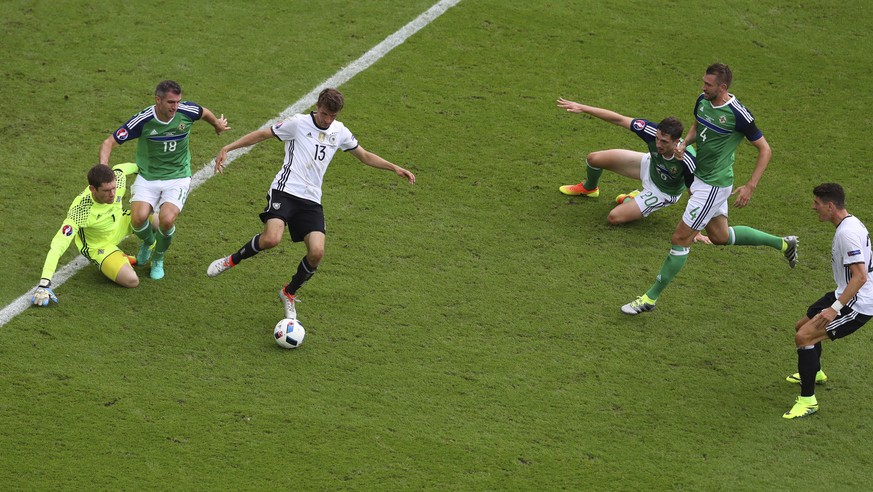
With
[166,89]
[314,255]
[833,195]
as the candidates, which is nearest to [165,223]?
[166,89]

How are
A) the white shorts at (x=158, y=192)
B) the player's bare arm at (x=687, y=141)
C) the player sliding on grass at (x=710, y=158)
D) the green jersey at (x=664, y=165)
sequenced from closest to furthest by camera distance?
1. the player sliding on grass at (x=710, y=158)
2. the white shorts at (x=158, y=192)
3. the player's bare arm at (x=687, y=141)
4. the green jersey at (x=664, y=165)

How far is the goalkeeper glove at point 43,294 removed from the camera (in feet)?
28.1

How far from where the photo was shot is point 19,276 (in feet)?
29.5

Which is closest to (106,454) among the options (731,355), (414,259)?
(414,259)

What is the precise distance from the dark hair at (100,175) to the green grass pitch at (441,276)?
974 mm

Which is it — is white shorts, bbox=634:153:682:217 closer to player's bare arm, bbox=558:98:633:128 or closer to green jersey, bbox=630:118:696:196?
green jersey, bbox=630:118:696:196

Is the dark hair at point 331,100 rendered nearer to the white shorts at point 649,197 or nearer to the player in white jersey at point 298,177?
the player in white jersey at point 298,177

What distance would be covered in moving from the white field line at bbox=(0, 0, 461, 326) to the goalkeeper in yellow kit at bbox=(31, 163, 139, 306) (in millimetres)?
206

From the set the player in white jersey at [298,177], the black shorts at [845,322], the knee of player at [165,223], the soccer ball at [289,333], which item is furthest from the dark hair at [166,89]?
the black shorts at [845,322]

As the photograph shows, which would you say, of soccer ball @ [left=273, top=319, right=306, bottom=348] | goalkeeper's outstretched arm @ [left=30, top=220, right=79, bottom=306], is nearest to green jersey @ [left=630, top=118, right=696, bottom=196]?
soccer ball @ [left=273, top=319, right=306, bottom=348]

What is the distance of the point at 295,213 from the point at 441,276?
5.31 ft

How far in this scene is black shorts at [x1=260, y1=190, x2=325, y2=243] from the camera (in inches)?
339

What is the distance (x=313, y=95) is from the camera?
12.0 meters

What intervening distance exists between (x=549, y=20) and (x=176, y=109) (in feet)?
20.6
